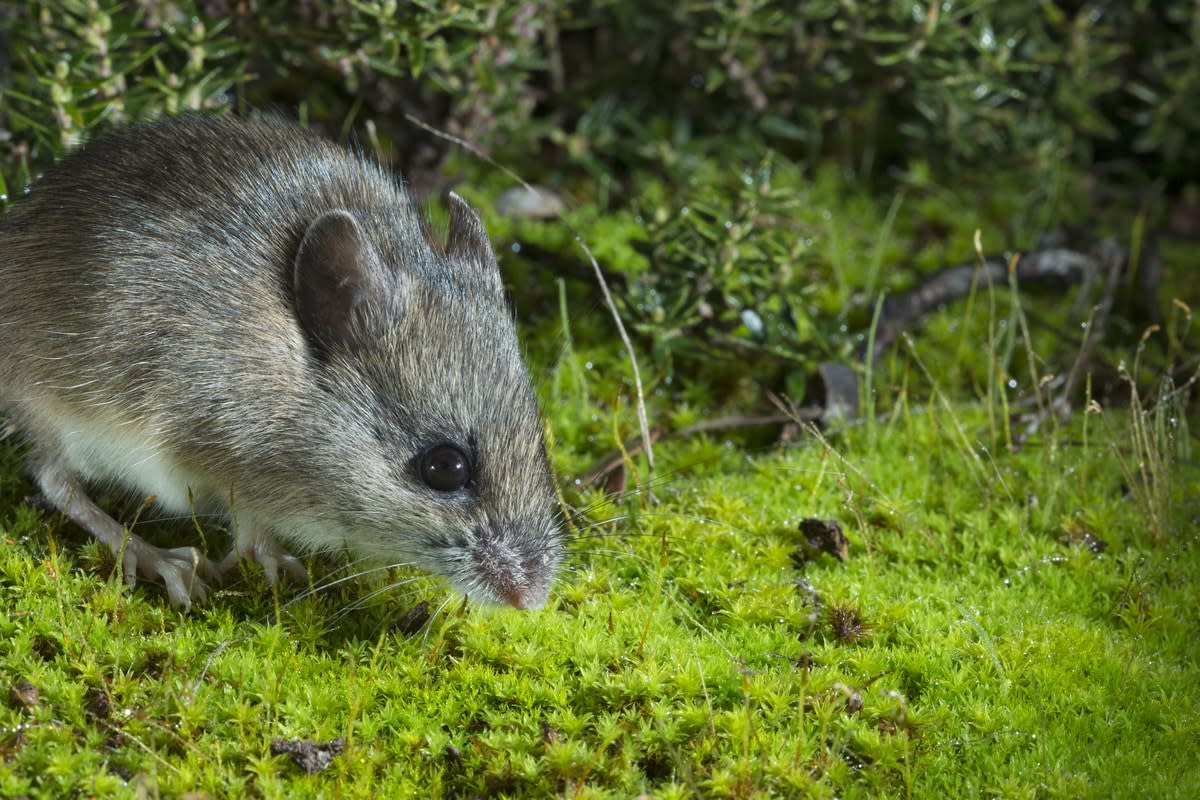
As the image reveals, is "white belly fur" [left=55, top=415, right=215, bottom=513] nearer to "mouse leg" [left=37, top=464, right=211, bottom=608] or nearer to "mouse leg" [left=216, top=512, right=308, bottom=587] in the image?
"mouse leg" [left=37, top=464, right=211, bottom=608]

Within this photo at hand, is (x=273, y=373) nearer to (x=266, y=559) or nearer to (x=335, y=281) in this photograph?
(x=335, y=281)

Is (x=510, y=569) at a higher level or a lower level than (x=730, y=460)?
higher

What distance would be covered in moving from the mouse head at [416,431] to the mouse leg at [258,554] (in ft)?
0.58

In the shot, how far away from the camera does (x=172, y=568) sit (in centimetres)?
471

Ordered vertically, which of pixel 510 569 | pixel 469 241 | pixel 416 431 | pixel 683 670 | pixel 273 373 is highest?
pixel 469 241

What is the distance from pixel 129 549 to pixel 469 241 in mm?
1737

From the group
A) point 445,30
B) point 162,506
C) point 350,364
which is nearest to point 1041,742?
point 350,364

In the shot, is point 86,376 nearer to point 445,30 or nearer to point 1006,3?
point 445,30

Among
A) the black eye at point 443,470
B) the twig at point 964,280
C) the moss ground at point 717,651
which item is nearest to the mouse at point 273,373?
the black eye at point 443,470

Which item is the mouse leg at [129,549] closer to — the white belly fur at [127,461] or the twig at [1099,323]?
the white belly fur at [127,461]

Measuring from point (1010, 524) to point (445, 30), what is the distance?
417 centimetres

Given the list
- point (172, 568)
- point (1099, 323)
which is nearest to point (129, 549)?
point (172, 568)

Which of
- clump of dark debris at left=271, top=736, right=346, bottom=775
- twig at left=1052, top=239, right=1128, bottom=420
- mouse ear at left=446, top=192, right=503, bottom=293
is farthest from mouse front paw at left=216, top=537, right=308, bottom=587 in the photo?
twig at left=1052, top=239, right=1128, bottom=420

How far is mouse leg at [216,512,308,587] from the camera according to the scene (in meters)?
4.88
